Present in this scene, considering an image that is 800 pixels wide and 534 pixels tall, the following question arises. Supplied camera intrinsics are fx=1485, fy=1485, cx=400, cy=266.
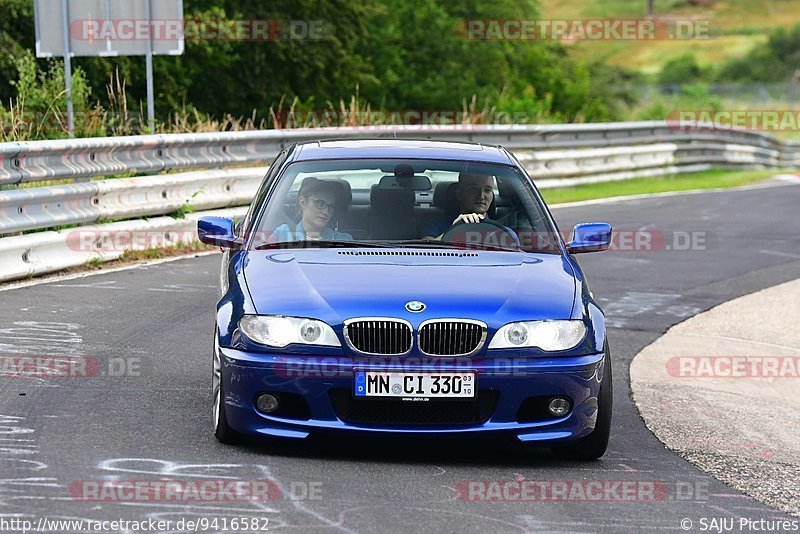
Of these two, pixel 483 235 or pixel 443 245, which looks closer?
pixel 443 245

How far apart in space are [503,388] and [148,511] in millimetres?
1719

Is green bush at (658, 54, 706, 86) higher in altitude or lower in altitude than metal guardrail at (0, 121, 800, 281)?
lower

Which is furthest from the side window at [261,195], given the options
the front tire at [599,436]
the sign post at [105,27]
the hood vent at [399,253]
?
the sign post at [105,27]

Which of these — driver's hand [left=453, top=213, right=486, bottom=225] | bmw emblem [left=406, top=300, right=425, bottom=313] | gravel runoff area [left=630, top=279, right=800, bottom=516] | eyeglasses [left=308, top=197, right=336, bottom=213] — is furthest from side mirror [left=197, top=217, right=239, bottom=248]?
gravel runoff area [left=630, top=279, right=800, bottom=516]

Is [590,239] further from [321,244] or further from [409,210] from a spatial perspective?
[321,244]

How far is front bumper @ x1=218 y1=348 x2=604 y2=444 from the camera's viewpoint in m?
6.28

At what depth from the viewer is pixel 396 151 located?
8031 mm

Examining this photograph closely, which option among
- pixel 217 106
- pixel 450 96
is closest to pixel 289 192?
pixel 217 106

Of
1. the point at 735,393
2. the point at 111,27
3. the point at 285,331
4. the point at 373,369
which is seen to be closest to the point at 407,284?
the point at 373,369

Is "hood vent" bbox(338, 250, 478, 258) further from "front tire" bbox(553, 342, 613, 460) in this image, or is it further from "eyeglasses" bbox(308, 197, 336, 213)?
"front tire" bbox(553, 342, 613, 460)

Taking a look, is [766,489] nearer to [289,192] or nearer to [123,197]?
[289,192]

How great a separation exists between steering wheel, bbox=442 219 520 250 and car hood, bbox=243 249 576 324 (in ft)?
0.73

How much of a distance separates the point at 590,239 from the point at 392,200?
1.06 metres

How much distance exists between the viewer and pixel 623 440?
24.0 ft
